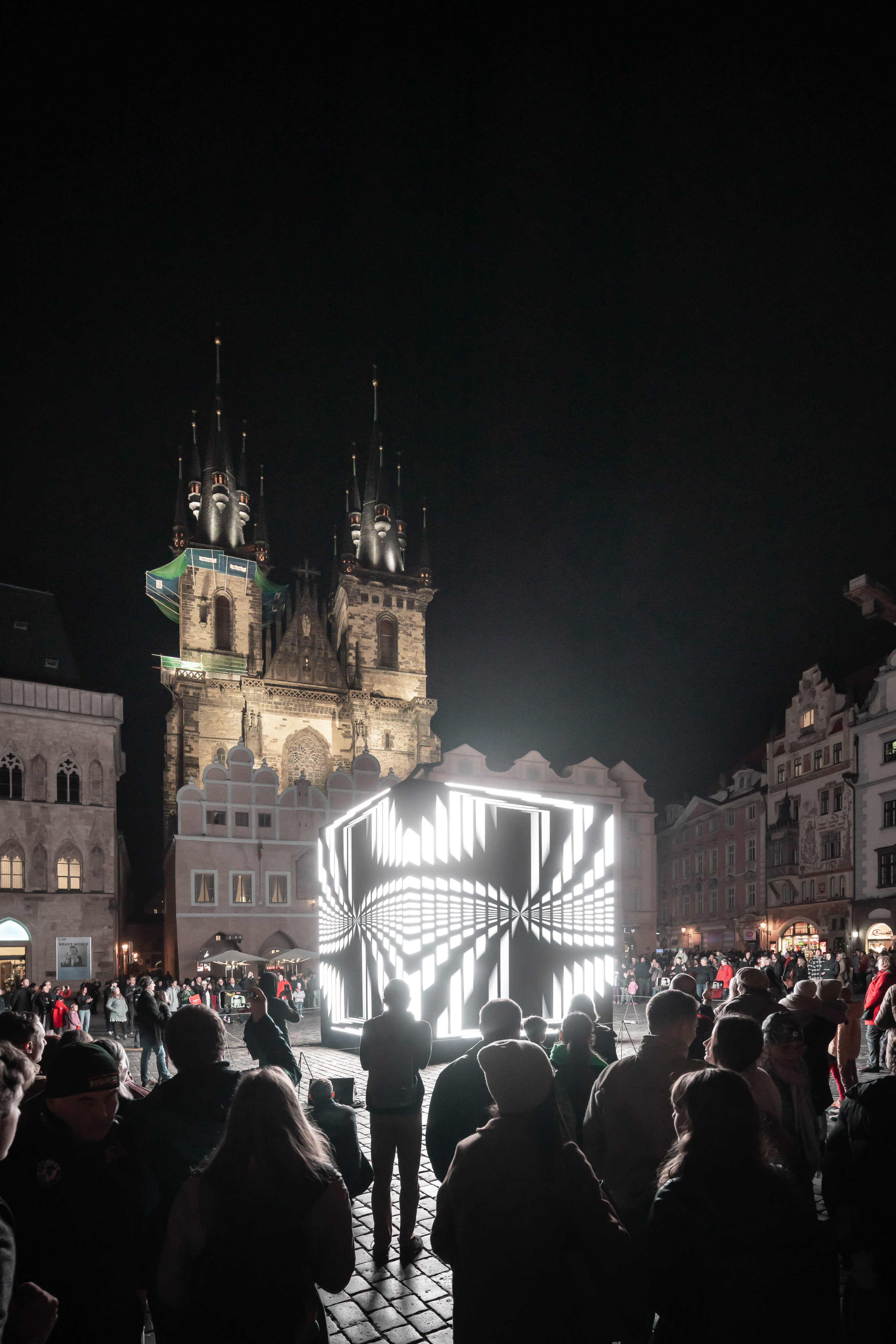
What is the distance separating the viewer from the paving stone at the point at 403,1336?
4.38 metres

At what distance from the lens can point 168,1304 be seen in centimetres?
243

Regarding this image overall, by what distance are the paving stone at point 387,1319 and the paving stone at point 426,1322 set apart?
2.2 inches

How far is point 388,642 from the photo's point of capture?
180ft

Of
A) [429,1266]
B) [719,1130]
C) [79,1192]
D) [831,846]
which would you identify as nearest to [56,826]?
[831,846]

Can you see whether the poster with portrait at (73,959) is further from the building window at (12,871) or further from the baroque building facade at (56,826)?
the building window at (12,871)

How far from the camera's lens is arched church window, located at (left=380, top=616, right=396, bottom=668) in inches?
2137

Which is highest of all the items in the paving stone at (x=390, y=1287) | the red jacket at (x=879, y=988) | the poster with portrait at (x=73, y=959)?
the red jacket at (x=879, y=988)

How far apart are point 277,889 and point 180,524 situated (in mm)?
25458

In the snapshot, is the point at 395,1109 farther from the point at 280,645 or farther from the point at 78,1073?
the point at 280,645

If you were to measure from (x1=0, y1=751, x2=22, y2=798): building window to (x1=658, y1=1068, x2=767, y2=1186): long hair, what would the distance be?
3763 centimetres

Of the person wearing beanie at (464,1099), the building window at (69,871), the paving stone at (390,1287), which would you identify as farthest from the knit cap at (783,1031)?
the building window at (69,871)

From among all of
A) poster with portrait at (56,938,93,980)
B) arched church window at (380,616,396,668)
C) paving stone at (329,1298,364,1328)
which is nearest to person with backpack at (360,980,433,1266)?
paving stone at (329,1298,364,1328)

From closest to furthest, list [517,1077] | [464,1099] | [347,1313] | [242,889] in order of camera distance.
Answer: [517,1077] < [464,1099] < [347,1313] < [242,889]

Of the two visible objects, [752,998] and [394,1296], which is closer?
[394,1296]
